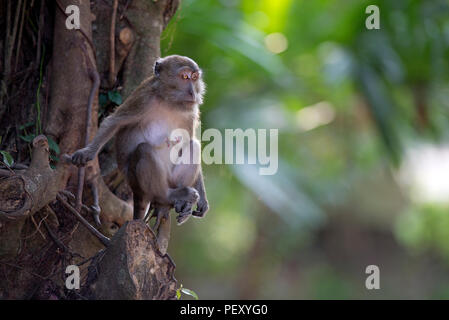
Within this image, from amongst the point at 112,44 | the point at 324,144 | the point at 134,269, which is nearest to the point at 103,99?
the point at 112,44

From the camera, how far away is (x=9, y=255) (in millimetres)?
3225

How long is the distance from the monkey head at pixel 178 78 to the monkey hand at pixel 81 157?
0.63 meters

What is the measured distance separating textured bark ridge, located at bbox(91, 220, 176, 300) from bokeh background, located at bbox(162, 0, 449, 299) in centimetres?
186

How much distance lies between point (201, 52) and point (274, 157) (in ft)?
5.34

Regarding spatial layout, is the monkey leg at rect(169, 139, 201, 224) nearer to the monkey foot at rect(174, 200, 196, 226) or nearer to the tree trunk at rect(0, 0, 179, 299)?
the monkey foot at rect(174, 200, 196, 226)

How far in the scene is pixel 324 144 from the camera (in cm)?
1219

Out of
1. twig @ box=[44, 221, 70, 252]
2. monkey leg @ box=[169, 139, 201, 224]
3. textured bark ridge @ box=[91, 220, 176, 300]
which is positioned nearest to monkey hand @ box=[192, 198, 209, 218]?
monkey leg @ box=[169, 139, 201, 224]

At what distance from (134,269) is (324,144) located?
9693mm

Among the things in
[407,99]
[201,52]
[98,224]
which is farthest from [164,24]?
[407,99]

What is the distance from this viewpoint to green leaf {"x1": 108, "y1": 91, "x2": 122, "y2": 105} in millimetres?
3898

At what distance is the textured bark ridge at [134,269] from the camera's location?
2787 millimetres

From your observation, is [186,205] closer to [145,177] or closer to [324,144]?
[145,177]

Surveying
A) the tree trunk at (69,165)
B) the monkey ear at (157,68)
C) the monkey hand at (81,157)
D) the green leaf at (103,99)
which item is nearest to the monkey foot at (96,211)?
the tree trunk at (69,165)
